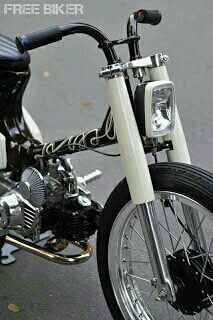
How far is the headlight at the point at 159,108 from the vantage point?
1.51 metres

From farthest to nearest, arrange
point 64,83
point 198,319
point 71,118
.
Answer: point 64,83
point 71,118
point 198,319

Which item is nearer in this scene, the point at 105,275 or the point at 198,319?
the point at 105,275

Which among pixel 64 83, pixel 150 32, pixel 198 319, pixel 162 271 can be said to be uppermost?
pixel 150 32

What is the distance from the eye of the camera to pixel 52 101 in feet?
14.2

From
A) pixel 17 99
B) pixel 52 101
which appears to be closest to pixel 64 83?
pixel 52 101

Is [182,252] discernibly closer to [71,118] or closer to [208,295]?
[208,295]

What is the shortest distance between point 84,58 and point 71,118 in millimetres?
828

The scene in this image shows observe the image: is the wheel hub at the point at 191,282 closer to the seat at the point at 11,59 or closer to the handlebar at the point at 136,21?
the handlebar at the point at 136,21

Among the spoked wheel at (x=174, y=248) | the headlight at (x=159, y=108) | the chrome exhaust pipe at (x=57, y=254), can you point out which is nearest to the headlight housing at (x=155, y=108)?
the headlight at (x=159, y=108)

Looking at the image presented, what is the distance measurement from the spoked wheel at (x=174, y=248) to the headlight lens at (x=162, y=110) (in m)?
0.12

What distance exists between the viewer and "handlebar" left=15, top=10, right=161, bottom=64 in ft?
5.03

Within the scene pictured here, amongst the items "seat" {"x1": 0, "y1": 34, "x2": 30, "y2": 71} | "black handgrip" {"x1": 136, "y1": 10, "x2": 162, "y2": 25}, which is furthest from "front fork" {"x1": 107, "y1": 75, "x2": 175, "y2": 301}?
"seat" {"x1": 0, "y1": 34, "x2": 30, "y2": 71}

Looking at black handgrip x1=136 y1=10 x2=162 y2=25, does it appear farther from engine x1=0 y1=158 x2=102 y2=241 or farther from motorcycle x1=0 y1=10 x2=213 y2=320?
engine x1=0 y1=158 x2=102 y2=241

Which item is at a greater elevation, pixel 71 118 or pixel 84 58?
pixel 84 58
